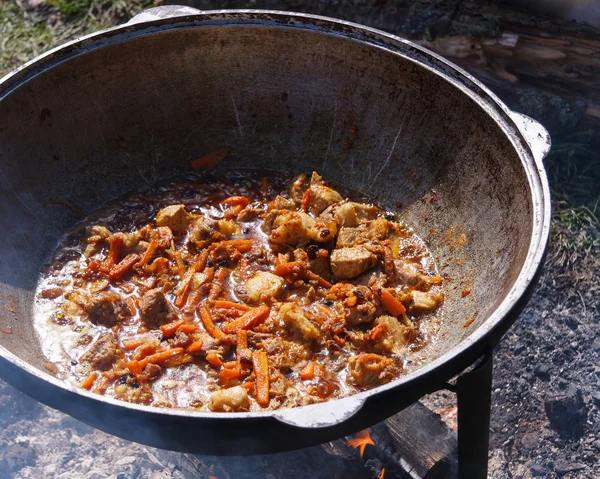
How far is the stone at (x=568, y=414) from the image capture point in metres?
3.48

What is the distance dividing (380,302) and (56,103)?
232 cm

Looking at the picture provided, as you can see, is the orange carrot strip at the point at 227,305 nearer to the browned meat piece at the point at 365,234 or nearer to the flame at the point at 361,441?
the browned meat piece at the point at 365,234

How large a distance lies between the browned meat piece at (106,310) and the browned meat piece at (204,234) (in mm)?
599

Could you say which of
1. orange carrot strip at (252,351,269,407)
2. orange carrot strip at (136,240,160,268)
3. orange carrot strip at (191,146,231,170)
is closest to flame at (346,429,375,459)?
orange carrot strip at (252,351,269,407)

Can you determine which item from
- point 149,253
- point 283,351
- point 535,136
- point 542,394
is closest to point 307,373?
point 283,351

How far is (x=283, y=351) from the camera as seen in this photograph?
284 cm

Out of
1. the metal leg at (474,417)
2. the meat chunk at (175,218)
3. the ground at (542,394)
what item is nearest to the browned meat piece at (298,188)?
the meat chunk at (175,218)

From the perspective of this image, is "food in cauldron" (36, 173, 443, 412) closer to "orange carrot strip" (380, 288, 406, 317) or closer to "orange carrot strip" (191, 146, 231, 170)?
"orange carrot strip" (380, 288, 406, 317)

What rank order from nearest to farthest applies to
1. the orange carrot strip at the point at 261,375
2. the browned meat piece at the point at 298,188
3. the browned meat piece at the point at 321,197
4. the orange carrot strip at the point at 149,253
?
the orange carrot strip at the point at 261,375
the orange carrot strip at the point at 149,253
the browned meat piece at the point at 321,197
the browned meat piece at the point at 298,188

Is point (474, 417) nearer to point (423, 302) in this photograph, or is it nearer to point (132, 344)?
point (423, 302)

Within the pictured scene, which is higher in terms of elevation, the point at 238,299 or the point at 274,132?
the point at 274,132

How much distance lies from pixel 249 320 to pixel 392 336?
75 cm

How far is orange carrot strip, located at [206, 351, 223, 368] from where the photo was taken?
2.81 meters

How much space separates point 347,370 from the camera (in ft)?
9.22
